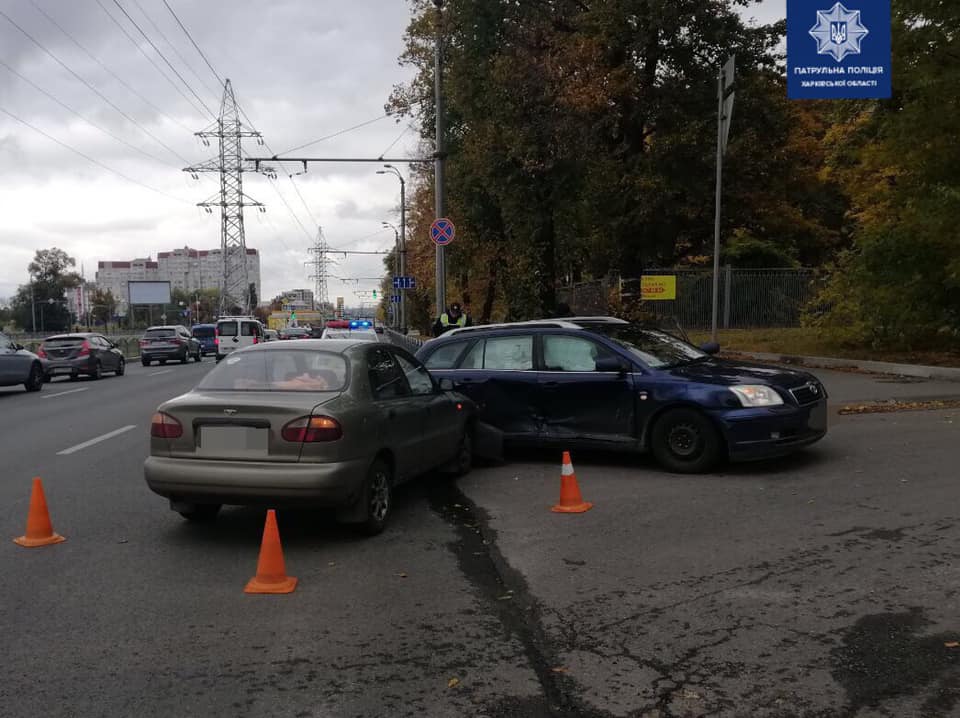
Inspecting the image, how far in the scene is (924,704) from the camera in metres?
3.42

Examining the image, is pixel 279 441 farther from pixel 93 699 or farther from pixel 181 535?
pixel 93 699

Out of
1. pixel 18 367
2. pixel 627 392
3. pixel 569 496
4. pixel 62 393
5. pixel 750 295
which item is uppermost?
pixel 750 295

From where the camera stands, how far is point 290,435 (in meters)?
5.82

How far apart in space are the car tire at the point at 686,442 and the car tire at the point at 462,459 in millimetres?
1812

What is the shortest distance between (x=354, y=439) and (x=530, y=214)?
65.1 ft

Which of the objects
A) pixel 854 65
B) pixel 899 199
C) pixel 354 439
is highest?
pixel 854 65

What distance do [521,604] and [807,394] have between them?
452cm

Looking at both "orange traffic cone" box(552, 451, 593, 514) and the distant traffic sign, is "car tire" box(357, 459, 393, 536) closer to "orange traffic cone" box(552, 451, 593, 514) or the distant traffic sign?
"orange traffic cone" box(552, 451, 593, 514)

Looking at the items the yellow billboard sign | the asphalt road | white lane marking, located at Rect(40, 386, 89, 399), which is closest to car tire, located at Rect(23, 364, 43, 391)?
white lane marking, located at Rect(40, 386, 89, 399)

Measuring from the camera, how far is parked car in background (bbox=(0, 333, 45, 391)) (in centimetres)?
1972

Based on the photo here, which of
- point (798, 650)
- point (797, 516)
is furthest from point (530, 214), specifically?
point (798, 650)

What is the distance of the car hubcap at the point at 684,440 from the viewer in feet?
26.3

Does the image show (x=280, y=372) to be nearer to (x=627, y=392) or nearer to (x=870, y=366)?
(x=627, y=392)

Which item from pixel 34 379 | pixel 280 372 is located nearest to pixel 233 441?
pixel 280 372
